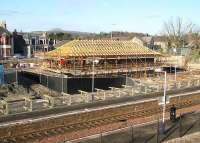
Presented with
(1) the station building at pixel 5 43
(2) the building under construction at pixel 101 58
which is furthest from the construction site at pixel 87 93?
(1) the station building at pixel 5 43

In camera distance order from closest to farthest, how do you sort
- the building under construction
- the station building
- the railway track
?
1. the railway track
2. the building under construction
3. the station building

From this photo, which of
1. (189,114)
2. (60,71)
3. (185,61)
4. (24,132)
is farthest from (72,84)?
(185,61)

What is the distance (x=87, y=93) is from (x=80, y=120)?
26.9 feet

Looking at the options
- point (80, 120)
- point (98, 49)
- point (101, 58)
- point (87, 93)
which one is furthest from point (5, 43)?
point (80, 120)

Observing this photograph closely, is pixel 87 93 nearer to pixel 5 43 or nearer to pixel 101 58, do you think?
pixel 101 58

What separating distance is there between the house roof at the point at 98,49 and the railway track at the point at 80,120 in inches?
770

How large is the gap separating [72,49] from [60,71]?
4.69 meters

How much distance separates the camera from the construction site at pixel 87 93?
91.8 feet

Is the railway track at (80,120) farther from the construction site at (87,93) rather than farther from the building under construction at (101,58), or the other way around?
the building under construction at (101,58)

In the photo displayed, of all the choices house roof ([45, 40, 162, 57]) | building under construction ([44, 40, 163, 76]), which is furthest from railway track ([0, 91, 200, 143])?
house roof ([45, 40, 162, 57])

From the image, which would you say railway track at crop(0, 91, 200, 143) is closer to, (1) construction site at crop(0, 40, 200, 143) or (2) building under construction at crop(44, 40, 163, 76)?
(1) construction site at crop(0, 40, 200, 143)

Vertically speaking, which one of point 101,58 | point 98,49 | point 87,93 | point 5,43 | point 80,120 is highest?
point 5,43

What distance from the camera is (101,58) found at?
5459 cm

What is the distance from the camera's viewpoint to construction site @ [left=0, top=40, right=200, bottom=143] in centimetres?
2798
